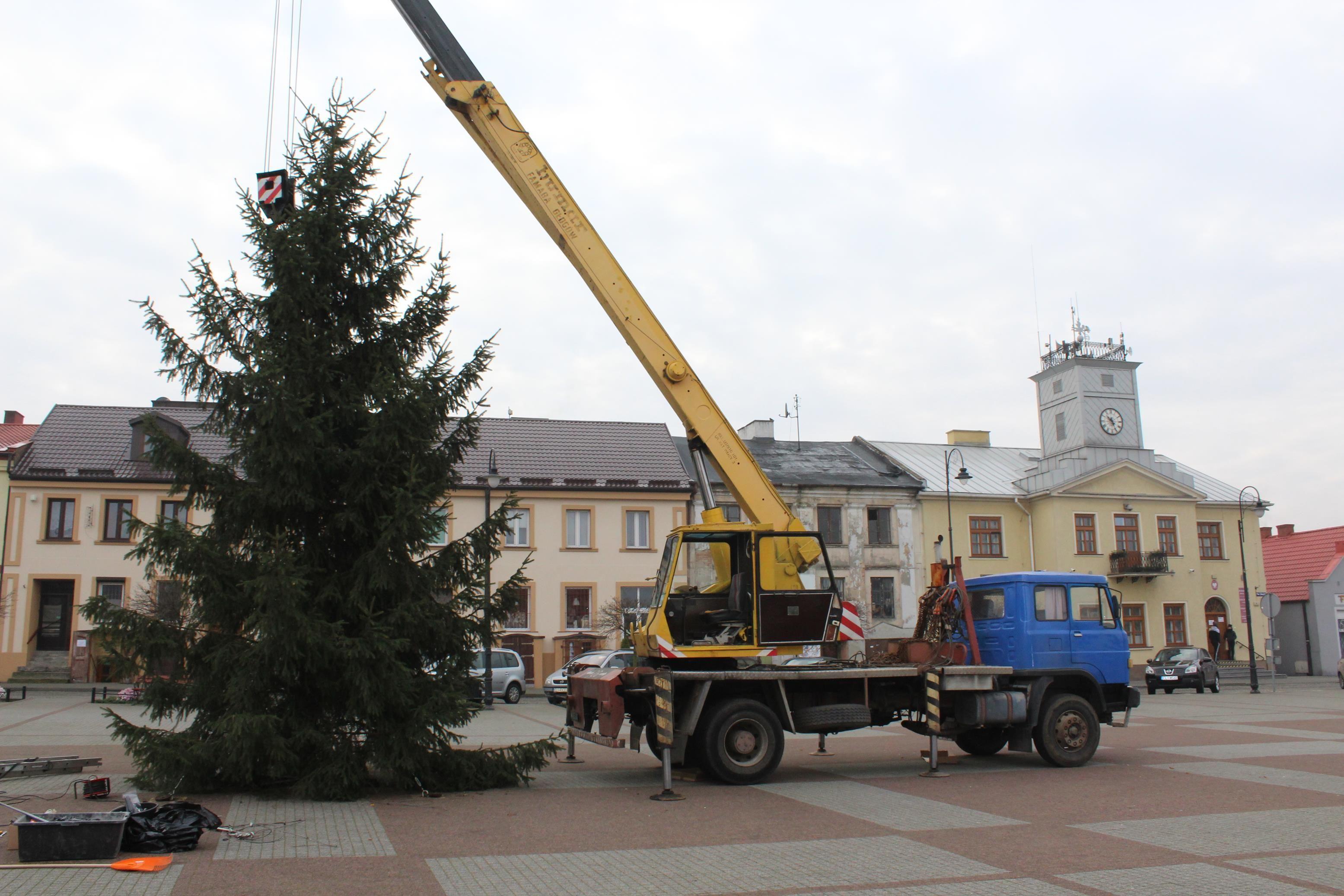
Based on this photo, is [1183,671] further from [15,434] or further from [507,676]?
[15,434]

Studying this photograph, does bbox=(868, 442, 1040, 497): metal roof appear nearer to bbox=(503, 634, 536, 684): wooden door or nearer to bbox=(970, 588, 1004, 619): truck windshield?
bbox=(503, 634, 536, 684): wooden door

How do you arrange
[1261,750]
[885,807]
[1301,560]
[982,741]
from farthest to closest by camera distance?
[1301,560], [1261,750], [982,741], [885,807]

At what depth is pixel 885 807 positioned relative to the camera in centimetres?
1115

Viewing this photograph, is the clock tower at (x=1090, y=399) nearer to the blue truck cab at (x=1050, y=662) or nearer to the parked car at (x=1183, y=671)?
the parked car at (x=1183, y=671)

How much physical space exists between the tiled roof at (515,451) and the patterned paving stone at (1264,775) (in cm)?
2751

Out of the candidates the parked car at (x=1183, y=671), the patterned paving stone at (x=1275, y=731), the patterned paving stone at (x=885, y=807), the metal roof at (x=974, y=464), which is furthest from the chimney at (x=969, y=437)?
the patterned paving stone at (x=885, y=807)

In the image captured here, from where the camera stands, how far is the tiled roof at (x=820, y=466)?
140 feet

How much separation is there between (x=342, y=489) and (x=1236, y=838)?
9112mm

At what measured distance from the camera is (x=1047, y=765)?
14.7 metres

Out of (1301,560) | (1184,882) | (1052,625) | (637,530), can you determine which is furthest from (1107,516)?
(1184,882)

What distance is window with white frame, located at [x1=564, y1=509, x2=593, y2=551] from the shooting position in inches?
1597

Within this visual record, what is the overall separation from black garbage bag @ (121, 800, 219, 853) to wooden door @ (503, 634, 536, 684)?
99.2 feet

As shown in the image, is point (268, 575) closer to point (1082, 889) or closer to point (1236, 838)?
point (1082, 889)

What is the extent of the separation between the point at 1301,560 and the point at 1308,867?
4845 cm
